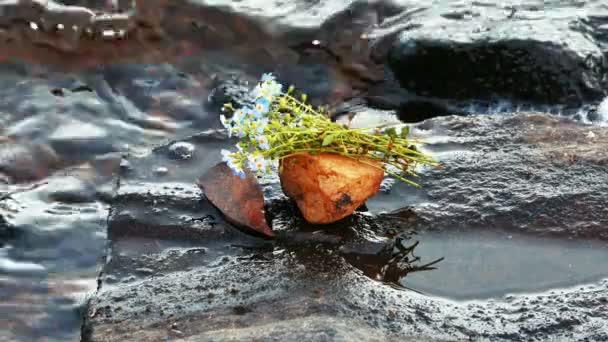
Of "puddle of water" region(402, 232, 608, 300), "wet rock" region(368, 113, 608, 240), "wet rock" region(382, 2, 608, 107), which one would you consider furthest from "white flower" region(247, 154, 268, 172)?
"wet rock" region(382, 2, 608, 107)

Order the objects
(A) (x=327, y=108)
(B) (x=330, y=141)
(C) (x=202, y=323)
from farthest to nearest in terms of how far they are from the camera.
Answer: (A) (x=327, y=108), (B) (x=330, y=141), (C) (x=202, y=323)

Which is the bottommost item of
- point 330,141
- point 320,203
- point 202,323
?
point 202,323

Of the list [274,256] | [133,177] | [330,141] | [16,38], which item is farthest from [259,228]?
[16,38]

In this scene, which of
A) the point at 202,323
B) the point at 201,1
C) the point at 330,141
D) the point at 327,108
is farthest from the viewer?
the point at 201,1

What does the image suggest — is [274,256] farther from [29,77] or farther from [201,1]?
[201,1]

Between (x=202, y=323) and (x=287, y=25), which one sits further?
(x=287, y=25)

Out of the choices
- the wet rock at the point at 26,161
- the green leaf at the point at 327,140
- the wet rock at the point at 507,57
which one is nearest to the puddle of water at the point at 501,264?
the green leaf at the point at 327,140

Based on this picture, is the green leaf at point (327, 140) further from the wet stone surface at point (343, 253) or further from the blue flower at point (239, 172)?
the wet stone surface at point (343, 253)
